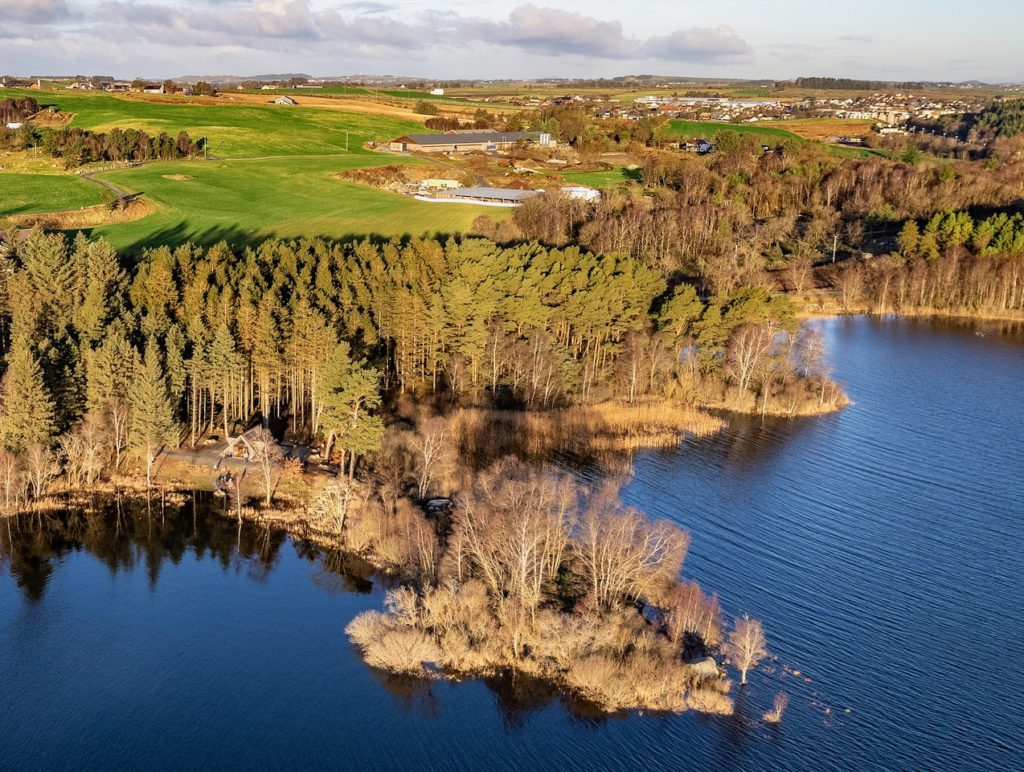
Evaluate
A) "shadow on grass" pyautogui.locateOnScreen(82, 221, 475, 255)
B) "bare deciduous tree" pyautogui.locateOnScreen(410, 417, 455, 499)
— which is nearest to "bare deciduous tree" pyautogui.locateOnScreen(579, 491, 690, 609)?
"bare deciduous tree" pyautogui.locateOnScreen(410, 417, 455, 499)

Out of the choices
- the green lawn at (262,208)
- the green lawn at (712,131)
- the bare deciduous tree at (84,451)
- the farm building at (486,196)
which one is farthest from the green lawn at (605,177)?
the bare deciduous tree at (84,451)

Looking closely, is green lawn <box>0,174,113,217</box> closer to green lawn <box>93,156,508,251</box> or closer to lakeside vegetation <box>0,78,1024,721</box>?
green lawn <box>93,156,508,251</box>

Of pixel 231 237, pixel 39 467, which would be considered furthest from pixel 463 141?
pixel 39 467

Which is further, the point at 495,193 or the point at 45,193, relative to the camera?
the point at 495,193

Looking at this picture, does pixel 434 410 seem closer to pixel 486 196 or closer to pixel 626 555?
pixel 626 555

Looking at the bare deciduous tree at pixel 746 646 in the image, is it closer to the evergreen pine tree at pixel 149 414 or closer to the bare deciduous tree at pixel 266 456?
the bare deciduous tree at pixel 266 456
